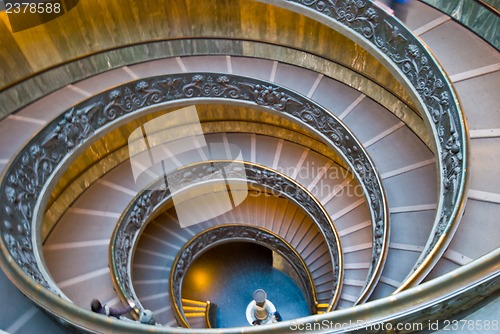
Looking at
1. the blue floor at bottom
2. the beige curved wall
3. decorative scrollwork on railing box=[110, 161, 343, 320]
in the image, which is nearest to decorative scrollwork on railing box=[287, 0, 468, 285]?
the beige curved wall

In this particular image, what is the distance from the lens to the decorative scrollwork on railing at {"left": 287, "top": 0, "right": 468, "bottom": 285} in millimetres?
5270

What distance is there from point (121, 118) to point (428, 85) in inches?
232

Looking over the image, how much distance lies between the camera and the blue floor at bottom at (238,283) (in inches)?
482

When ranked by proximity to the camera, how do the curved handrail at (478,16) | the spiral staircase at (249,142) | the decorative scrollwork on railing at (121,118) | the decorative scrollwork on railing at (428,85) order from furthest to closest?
the curved handrail at (478,16), the decorative scrollwork on railing at (121,118), the spiral staircase at (249,142), the decorative scrollwork on railing at (428,85)

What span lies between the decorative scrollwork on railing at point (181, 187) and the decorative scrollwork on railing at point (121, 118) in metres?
1.68

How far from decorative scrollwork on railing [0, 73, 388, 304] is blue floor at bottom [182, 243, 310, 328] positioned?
5643mm

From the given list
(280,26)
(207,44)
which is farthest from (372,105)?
(207,44)

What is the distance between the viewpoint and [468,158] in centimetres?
512

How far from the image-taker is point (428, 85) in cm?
636

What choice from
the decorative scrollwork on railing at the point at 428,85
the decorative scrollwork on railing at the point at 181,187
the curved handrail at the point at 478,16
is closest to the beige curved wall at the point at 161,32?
the decorative scrollwork on railing at the point at 428,85

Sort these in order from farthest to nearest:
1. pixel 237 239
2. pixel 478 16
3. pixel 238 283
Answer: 1. pixel 238 283
2. pixel 237 239
3. pixel 478 16

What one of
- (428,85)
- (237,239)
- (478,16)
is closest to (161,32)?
(428,85)

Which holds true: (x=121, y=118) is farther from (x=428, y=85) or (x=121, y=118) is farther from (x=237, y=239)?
(x=428, y=85)

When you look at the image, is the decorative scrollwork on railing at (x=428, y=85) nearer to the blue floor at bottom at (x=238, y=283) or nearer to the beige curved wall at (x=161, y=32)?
the beige curved wall at (x=161, y=32)
